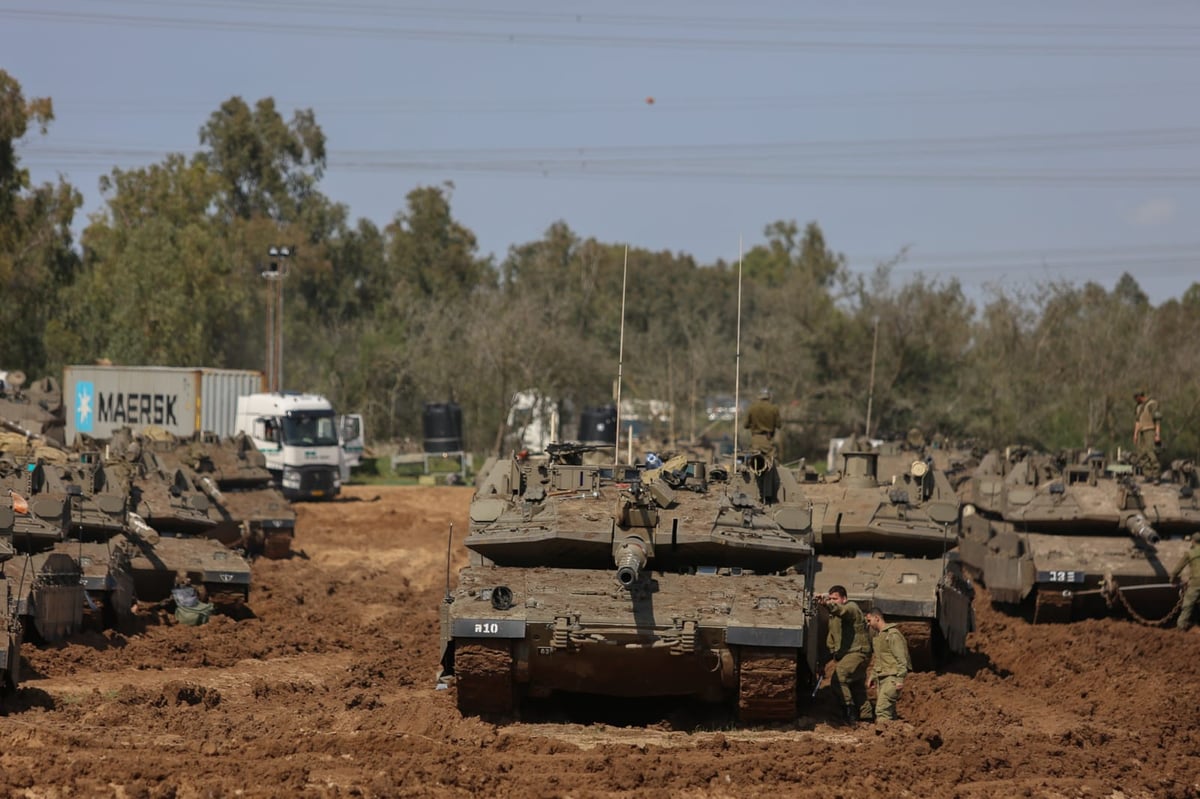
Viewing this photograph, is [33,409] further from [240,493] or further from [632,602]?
[632,602]

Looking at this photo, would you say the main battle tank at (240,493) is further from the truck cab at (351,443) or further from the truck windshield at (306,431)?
the truck cab at (351,443)

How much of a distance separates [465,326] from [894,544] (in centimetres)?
4267

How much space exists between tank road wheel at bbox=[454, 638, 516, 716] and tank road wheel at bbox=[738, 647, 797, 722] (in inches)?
67.3

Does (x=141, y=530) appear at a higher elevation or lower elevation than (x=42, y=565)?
higher

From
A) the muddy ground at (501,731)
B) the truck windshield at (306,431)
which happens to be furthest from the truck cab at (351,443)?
the muddy ground at (501,731)

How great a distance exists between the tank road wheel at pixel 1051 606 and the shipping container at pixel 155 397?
2768 cm

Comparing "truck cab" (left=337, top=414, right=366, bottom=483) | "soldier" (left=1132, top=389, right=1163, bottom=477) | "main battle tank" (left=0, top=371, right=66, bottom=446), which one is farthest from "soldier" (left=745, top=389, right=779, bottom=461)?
"truck cab" (left=337, top=414, right=366, bottom=483)

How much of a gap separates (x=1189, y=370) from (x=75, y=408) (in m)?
29.9

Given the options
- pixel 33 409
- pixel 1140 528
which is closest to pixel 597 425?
pixel 33 409

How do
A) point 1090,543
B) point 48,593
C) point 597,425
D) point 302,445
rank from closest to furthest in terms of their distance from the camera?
point 48,593
point 1090,543
point 302,445
point 597,425

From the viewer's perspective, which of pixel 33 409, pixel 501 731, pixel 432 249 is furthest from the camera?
pixel 432 249

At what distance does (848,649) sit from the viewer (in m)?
14.1

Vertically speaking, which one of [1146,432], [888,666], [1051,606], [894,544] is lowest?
[1051,606]

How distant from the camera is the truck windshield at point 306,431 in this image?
39.6m
